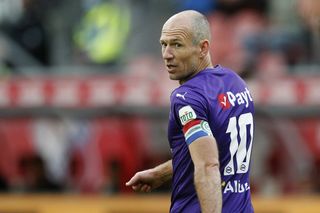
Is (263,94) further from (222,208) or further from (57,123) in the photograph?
(222,208)

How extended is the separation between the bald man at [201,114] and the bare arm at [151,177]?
1.43 ft

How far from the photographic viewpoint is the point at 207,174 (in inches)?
246

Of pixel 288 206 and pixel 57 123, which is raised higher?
pixel 57 123

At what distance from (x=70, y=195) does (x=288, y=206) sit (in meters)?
2.83

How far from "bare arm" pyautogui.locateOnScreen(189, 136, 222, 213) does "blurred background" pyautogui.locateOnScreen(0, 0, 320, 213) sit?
6501 millimetres

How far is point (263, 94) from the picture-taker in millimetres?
13562

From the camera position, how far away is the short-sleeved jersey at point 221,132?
256 inches

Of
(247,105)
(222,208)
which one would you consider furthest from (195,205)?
(247,105)

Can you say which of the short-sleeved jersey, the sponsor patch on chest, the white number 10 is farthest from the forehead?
the white number 10

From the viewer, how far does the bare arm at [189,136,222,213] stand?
245 inches

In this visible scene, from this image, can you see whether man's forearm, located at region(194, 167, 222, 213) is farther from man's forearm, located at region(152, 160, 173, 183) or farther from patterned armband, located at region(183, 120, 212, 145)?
man's forearm, located at region(152, 160, 173, 183)

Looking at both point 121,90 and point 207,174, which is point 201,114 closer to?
point 207,174

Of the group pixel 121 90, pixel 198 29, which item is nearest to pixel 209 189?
pixel 198 29

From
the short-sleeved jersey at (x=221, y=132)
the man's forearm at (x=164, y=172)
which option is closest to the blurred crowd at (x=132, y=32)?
the man's forearm at (x=164, y=172)
